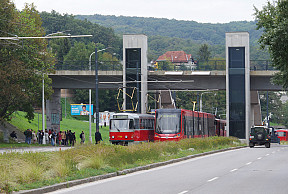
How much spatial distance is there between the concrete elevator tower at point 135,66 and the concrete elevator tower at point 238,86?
411 inches

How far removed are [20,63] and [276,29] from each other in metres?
37.4

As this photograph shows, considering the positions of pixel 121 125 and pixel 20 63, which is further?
pixel 20 63

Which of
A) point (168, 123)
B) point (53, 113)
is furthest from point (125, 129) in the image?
point (53, 113)

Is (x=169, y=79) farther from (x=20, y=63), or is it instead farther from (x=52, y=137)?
(x=20, y=63)

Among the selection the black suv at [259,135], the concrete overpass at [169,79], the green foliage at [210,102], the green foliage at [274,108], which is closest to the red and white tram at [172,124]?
the black suv at [259,135]

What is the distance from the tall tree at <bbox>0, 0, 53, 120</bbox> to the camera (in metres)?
52.2

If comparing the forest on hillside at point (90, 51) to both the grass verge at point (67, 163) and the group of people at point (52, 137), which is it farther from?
the grass verge at point (67, 163)

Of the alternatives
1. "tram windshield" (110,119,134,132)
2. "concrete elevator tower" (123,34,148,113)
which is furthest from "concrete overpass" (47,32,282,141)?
"tram windshield" (110,119,134,132)

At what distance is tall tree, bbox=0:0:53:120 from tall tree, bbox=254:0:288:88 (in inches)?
1215

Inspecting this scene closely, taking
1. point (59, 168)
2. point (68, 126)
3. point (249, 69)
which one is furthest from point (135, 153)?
point (68, 126)

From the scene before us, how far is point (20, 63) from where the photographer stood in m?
53.4

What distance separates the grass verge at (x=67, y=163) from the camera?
15.6 meters

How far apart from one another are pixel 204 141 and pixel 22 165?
93.0ft

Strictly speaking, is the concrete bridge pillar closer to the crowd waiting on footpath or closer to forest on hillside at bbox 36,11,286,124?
the crowd waiting on footpath
